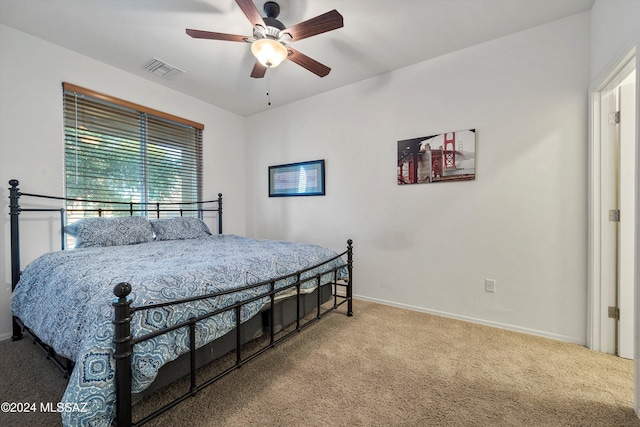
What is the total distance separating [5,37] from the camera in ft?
7.59

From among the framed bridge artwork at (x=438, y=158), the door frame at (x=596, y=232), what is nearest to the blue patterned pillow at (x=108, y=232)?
the framed bridge artwork at (x=438, y=158)

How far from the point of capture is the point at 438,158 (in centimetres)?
278

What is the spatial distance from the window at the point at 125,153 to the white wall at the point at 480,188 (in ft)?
6.02

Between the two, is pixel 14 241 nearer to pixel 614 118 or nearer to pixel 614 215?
pixel 614 215

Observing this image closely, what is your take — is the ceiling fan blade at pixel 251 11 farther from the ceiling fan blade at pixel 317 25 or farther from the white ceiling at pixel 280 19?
the white ceiling at pixel 280 19

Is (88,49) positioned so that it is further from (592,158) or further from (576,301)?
(576,301)

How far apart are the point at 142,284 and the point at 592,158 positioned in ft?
10.4

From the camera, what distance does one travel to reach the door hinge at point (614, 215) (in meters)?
2.01

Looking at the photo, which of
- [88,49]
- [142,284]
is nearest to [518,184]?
[142,284]

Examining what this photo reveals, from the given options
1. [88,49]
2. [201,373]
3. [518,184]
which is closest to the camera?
[201,373]

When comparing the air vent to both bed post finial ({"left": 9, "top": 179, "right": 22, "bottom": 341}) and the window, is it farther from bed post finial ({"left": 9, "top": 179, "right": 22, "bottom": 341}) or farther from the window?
bed post finial ({"left": 9, "top": 179, "right": 22, "bottom": 341})

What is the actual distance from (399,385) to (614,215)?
205 centimetres

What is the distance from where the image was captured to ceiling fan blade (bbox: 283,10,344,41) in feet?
5.63

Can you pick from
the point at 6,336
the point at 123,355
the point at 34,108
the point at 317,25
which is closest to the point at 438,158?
the point at 317,25
